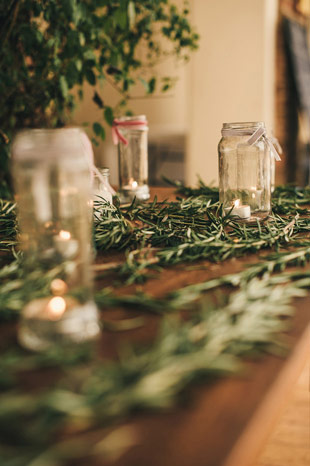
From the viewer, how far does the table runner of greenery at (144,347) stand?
1.05ft

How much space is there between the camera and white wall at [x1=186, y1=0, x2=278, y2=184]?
3.27 meters

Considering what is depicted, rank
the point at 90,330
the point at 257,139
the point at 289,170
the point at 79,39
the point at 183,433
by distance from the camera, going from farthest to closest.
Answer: the point at 289,170 < the point at 79,39 < the point at 257,139 < the point at 90,330 < the point at 183,433

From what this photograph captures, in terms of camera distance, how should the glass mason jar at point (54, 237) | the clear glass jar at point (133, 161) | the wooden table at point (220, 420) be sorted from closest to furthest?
the wooden table at point (220, 420) < the glass mason jar at point (54, 237) < the clear glass jar at point (133, 161)

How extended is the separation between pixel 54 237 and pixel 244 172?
2.07ft

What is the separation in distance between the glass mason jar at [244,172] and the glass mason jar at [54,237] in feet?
1.63

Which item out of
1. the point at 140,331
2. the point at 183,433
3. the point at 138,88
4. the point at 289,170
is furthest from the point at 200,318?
the point at 289,170

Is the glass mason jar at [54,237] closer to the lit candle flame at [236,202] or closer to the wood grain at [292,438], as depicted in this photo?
the lit candle flame at [236,202]

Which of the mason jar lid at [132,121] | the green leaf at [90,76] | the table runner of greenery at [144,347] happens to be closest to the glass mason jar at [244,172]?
the table runner of greenery at [144,347]

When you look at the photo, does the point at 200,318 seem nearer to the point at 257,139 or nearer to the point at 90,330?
the point at 90,330

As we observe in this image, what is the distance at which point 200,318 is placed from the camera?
0.48 metres

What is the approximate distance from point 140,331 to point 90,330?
5 centimetres

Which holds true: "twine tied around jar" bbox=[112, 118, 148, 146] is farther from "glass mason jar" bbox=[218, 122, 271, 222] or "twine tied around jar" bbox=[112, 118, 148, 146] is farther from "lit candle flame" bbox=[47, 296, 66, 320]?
"lit candle flame" bbox=[47, 296, 66, 320]

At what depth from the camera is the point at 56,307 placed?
18.9 inches

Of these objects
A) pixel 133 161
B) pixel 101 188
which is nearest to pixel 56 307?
pixel 101 188
